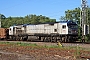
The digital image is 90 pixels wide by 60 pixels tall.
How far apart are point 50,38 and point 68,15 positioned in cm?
5675

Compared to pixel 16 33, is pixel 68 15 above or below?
above

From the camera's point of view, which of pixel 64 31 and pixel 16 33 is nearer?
pixel 64 31

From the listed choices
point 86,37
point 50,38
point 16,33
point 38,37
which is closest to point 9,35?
point 16,33

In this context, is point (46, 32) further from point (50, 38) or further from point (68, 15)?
point (68, 15)

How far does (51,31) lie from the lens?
3684cm

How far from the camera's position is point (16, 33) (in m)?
44.2

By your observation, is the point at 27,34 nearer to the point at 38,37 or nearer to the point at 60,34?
the point at 38,37

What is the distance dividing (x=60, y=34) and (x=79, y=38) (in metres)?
5.18

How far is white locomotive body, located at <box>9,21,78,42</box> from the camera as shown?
34.2 m

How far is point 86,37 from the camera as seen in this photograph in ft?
127

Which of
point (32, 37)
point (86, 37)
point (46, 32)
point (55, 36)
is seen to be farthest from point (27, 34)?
point (86, 37)

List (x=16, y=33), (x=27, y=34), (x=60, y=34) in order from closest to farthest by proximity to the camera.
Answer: (x=60, y=34), (x=27, y=34), (x=16, y=33)

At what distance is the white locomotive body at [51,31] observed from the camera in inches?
1348

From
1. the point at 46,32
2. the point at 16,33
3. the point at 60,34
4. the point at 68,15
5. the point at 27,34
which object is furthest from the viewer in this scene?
the point at 68,15
